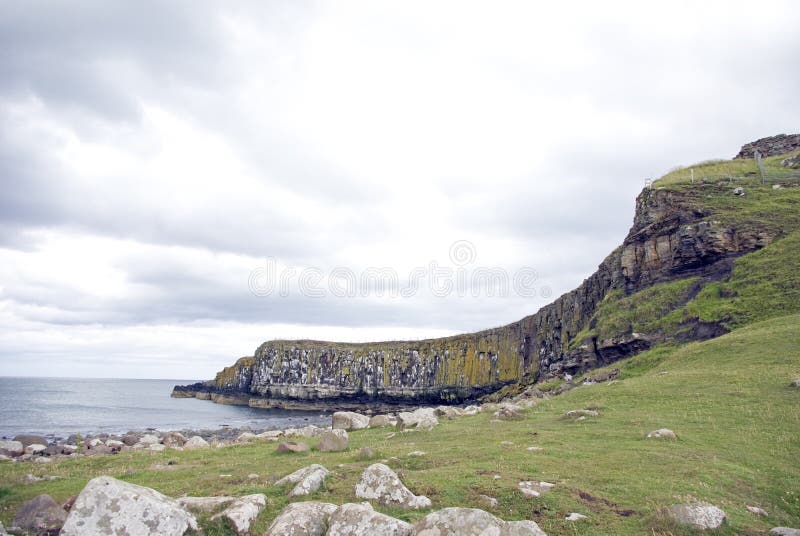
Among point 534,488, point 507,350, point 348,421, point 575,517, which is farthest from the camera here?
point 507,350

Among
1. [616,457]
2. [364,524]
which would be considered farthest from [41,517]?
[616,457]

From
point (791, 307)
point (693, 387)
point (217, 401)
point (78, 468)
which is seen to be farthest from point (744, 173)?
point (217, 401)

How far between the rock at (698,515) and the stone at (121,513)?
1062cm

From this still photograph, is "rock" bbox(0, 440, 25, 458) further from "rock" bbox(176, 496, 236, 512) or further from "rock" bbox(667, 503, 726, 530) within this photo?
"rock" bbox(667, 503, 726, 530)

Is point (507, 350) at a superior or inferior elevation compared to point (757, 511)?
superior

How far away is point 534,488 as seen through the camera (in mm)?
12867

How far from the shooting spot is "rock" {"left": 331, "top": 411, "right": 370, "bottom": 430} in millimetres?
31927

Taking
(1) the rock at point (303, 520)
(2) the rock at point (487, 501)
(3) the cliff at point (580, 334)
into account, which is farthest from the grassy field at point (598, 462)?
(3) the cliff at point (580, 334)

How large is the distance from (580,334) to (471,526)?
50996 mm

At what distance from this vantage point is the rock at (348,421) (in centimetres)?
3193

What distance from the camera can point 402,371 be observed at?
11956 cm

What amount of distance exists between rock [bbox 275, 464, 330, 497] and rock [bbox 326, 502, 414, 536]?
8.44 feet

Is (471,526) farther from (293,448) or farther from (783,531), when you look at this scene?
(293,448)

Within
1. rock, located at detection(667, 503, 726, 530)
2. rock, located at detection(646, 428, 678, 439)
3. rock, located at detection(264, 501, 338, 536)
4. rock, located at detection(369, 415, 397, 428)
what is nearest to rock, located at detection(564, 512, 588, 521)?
rock, located at detection(667, 503, 726, 530)
